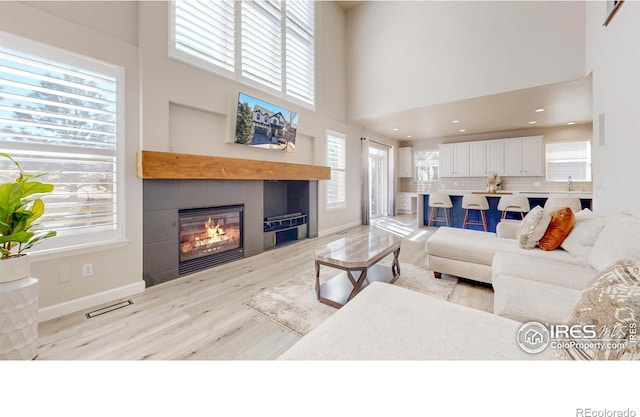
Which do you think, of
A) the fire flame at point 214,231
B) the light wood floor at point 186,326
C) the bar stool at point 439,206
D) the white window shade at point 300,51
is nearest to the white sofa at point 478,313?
the light wood floor at point 186,326

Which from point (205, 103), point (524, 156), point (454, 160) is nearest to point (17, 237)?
point (205, 103)

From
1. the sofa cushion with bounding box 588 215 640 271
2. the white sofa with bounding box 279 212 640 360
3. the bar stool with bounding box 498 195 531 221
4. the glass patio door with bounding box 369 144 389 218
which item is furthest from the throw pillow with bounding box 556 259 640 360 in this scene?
the glass patio door with bounding box 369 144 389 218

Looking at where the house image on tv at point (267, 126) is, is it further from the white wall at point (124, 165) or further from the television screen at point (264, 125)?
the white wall at point (124, 165)

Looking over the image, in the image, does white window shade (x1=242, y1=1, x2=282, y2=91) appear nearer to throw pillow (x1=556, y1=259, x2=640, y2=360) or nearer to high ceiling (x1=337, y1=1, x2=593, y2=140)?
high ceiling (x1=337, y1=1, x2=593, y2=140)

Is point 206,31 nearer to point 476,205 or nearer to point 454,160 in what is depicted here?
point 476,205

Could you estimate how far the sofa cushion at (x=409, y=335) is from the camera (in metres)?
0.82

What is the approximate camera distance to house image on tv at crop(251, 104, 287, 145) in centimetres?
354

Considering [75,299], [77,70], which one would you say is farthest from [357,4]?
[75,299]

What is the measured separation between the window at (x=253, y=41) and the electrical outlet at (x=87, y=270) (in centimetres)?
223

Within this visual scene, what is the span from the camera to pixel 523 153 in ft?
21.8

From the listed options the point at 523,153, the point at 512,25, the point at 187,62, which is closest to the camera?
the point at 187,62
